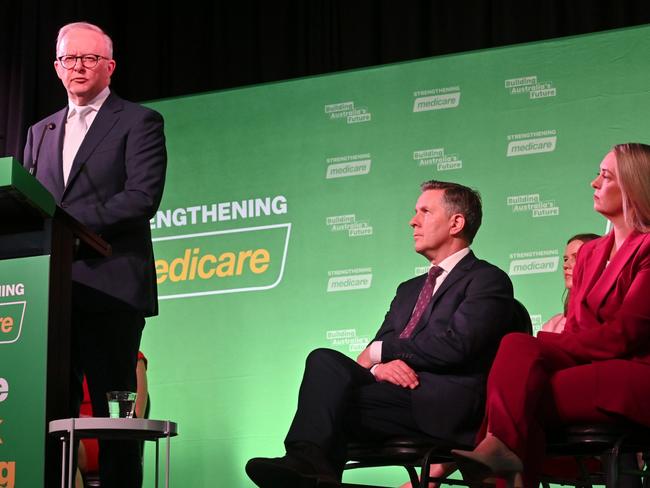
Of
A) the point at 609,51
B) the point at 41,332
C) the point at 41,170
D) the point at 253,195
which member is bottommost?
the point at 41,332

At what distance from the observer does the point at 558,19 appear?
5.38m

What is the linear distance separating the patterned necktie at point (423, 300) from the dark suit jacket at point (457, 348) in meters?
0.04

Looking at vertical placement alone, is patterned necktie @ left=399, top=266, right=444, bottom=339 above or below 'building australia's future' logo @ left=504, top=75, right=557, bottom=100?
below

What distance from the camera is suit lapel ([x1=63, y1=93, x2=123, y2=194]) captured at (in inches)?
115

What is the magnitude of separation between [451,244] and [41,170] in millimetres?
1264

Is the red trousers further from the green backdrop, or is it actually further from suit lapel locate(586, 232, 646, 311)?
the green backdrop

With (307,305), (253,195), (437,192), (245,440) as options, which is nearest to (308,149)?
(253,195)

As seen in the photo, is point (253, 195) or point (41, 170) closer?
point (41, 170)

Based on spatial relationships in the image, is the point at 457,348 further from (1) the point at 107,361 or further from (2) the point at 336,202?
(2) the point at 336,202

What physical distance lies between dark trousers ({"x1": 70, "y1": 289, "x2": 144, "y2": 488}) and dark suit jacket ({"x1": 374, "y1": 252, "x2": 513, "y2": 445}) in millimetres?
741

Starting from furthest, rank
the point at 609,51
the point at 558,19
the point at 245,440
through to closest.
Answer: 1. the point at 558,19
2. the point at 245,440
3. the point at 609,51

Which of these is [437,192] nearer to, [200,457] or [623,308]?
[623,308]

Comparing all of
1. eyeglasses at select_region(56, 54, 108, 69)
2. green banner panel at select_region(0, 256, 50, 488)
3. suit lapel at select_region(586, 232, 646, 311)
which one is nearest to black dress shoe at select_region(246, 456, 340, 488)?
green banner panel at select_region(0, 256, 50, 488)

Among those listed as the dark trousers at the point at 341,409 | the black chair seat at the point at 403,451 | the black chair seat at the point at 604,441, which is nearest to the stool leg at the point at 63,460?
the dark trousers at the point at 341,409
